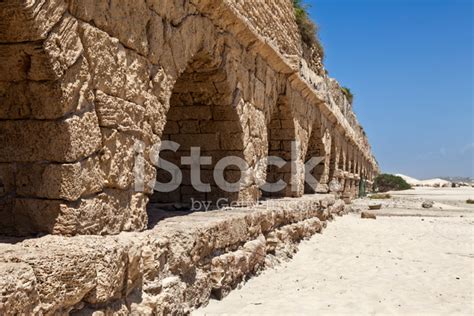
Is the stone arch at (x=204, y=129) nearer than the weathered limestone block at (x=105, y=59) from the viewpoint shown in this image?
No

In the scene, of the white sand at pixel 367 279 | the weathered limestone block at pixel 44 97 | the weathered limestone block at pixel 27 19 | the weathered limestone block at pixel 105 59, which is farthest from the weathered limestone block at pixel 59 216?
the white sand at pixel 367 279

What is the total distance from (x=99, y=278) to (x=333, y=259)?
464 cm

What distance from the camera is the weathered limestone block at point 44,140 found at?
9.45ft

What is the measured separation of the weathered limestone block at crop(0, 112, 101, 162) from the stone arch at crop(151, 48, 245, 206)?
2.75 m

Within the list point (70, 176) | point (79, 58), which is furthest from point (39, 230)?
point (79, 58)

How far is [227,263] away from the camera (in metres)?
4.68

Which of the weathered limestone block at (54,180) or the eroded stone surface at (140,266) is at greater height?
the weathered limestone block at (54,180)

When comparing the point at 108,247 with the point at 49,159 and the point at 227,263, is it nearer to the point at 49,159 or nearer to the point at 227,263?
the point at 49,159

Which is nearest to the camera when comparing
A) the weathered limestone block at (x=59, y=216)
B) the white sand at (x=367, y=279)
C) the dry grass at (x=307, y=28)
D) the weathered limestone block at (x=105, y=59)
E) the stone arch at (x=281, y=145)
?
the weathered limestone block at (x=59, y=216)

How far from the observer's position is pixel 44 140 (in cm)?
290

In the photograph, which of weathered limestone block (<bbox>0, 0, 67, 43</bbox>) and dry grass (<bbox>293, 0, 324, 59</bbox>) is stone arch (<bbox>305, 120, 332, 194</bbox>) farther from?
weathered limestone block (<bbox>0, 0, 67, 43</bbox>)

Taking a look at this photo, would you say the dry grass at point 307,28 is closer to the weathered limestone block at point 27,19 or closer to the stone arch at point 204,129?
the stone arch at point 204,129

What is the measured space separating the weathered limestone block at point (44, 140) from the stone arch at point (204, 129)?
9.03 ft

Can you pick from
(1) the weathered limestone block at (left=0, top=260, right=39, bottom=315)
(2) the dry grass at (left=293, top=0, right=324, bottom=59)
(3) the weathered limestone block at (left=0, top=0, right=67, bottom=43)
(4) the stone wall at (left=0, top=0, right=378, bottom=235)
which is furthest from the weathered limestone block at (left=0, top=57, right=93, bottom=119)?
(2) the dry grass at (left=293, top=0, right=324, bottom=59)
